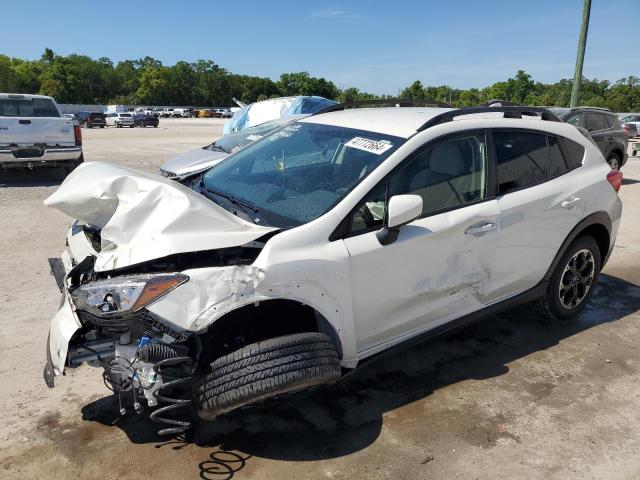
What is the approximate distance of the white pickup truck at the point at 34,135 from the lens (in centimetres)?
1002

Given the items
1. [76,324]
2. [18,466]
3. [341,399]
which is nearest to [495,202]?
[341,399]

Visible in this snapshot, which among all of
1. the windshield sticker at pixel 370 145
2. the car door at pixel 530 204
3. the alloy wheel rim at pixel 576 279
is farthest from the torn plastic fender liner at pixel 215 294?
the alloy wheel rim at pixel 576 279

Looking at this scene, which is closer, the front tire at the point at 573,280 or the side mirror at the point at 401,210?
the side mirror at the point at 401,210

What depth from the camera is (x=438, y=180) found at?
11.2 ft

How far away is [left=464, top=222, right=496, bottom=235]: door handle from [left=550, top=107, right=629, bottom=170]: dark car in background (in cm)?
946

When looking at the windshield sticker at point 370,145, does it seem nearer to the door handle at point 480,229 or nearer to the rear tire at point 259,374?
the door handle at point 480,229

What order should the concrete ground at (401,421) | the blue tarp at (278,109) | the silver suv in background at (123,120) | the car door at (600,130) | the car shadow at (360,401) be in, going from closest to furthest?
the concrete ground at (401,421), the car shadow at (360,401), the car door at (600,130), the blue tarp at (278,109), the silver suv in background at (123,120)

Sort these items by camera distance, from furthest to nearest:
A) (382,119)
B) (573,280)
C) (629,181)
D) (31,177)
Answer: (629,181), (31,177), (573,280), (382,119)

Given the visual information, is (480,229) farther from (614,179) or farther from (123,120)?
(123,120)

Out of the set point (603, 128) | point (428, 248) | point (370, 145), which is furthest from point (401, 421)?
point (603, 128)

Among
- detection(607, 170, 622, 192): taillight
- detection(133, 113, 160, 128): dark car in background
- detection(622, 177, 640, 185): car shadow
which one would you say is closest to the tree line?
detection(133, 113, 160, 128): dark car in background

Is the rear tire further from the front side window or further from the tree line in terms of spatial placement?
the tree line

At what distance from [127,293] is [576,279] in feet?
12.1

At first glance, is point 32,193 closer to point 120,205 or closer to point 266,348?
point 120,205
